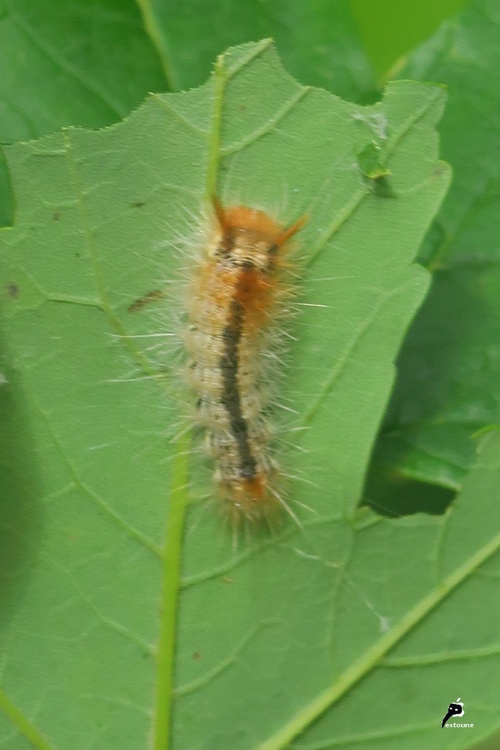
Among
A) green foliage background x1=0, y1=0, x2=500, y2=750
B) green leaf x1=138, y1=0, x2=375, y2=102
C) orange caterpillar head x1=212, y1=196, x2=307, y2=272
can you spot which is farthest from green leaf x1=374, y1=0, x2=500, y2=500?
orange caterpillar head x1=212, y1=196, x2=307, y2=272

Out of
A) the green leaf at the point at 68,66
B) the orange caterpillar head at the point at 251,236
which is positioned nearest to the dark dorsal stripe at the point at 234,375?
the orange caterpillar head at the point at 251,236

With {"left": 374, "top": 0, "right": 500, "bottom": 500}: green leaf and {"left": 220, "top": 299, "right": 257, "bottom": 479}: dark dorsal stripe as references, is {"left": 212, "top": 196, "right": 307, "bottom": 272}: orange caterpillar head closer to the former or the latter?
{"left": 220, "top": 299, "right": 257, "bottom": 479}: dark dorsal stripe

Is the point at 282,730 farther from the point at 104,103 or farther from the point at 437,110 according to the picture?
the point at 104,103

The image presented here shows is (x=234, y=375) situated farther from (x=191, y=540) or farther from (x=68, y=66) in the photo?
(x=68, y=66)

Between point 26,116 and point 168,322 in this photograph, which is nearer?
point 168,322

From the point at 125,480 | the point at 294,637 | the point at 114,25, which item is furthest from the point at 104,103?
the point at 294,637

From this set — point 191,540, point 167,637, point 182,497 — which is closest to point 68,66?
point 182,497
